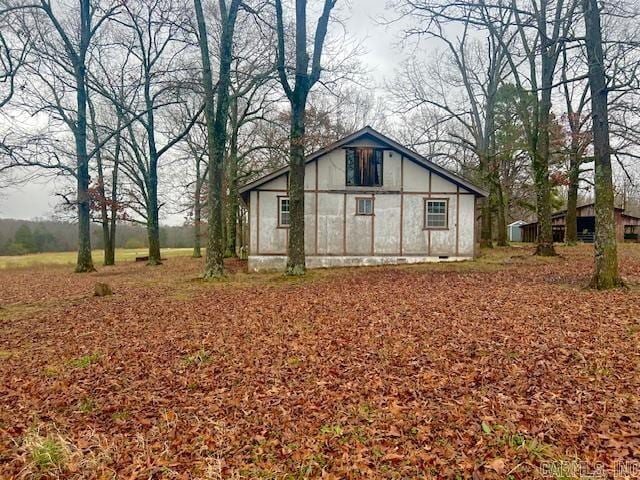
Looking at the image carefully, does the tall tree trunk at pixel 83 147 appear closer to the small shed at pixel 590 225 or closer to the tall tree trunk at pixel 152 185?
the tall tree trunk at pixel 152 185

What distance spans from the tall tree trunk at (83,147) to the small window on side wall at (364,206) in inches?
466

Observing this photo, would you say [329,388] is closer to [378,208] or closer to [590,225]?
[378,208]

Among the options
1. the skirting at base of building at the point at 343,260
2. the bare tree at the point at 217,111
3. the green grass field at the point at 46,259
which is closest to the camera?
the bare tree at the point at 217,111

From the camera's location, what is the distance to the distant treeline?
42.6m

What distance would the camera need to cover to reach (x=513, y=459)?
3363 millimetres

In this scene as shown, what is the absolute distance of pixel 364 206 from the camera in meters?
18.2

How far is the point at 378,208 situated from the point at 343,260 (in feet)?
9.66

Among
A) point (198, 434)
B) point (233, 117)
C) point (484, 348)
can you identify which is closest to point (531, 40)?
point (233, 117)

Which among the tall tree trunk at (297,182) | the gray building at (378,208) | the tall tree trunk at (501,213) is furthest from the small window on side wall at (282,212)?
the tall tree trunk at (501,213)

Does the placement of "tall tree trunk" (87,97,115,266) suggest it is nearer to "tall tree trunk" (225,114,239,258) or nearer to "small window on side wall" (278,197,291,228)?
"tall tree trunk" (225,114,239,258)

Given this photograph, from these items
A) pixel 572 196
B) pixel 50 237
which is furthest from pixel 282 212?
pixel 50 237

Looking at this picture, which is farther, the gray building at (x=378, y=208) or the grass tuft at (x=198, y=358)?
the gray building at (x=378, y=208)

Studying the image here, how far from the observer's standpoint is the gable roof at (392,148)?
17281 millimetres

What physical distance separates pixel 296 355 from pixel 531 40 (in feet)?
67.7
